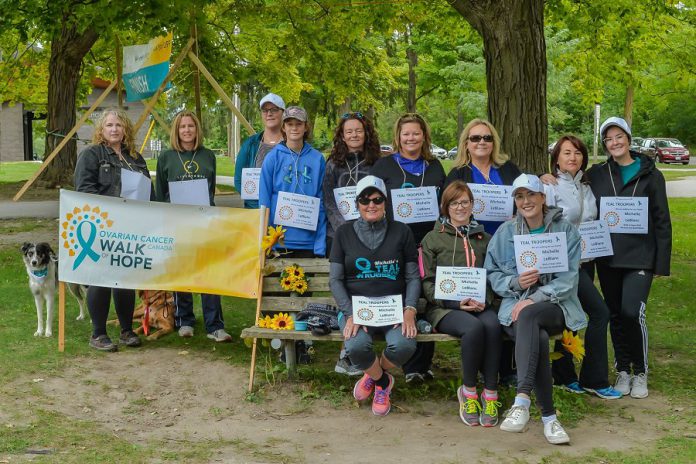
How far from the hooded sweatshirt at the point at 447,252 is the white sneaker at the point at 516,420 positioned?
2.82ft

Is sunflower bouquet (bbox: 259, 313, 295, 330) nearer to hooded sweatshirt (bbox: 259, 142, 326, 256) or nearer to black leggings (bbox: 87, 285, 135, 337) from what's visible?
hooded sweatshirt (bbox: 259, 142, 326, 256)

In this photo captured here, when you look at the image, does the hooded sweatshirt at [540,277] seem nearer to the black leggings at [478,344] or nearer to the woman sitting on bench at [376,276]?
the black leggings at [478,344]

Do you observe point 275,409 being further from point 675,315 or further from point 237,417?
point 675,315

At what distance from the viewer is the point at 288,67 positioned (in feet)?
81.6

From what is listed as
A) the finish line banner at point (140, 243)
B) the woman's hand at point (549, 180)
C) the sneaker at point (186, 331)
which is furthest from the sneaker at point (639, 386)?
the sneaker at point (186, 331)

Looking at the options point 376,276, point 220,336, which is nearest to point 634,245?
point 376,276

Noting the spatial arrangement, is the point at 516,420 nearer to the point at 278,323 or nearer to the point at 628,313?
the point at 628,313

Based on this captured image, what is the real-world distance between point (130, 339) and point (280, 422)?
2352mm

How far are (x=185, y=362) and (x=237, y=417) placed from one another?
1384 mm

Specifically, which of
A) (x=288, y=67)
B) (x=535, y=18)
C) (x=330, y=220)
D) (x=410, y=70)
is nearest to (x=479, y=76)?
(x=410, y=70)

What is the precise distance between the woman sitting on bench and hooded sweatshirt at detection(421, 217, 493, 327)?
0.37 feet

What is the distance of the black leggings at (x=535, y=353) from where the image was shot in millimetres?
5660

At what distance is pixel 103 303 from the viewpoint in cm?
768

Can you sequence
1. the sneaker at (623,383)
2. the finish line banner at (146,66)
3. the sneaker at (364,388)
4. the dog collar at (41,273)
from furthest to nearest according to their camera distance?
the finish line banner at (146,66) → the dog collar at (41,273) → the sneaker at (623,383) → the sneaker at (364,388)
